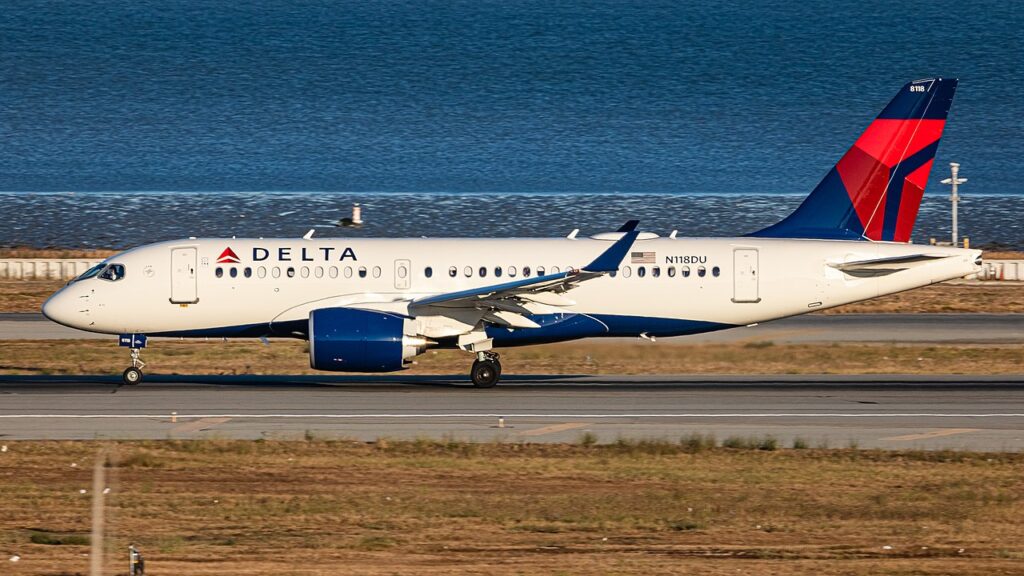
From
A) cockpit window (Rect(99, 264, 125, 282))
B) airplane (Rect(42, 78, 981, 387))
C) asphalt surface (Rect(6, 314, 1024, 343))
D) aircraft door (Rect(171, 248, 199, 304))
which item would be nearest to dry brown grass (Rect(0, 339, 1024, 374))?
airplane (Rect(42, 78, 981, 387))

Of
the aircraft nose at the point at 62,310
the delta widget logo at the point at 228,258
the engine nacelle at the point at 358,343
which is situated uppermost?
the delta widget logo at the point at 228,258

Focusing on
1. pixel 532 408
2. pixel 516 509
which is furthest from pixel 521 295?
pixel 516 509

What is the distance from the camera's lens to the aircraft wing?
30516mm

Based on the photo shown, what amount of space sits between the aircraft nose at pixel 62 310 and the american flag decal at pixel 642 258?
43.3 ft

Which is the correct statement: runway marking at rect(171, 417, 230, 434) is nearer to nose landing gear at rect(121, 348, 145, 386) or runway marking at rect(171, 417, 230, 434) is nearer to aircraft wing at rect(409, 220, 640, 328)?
nose landing gear at rect(121, 348, 145, 386)

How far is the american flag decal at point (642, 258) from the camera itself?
3309 cm

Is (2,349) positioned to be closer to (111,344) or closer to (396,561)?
(111,344)

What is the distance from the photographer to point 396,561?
Result: 1588 centimetres

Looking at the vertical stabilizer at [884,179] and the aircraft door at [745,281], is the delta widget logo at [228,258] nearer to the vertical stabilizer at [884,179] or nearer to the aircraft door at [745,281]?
the aircraft door at [745,281]

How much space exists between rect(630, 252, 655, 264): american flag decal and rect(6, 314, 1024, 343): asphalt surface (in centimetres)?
571

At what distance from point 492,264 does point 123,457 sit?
41.0 feet

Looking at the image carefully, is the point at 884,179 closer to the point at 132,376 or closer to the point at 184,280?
the point at 184,280

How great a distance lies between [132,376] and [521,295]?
9.25m

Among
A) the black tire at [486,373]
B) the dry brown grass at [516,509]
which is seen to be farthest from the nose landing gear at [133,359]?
the dry brown grass at [516,509]
